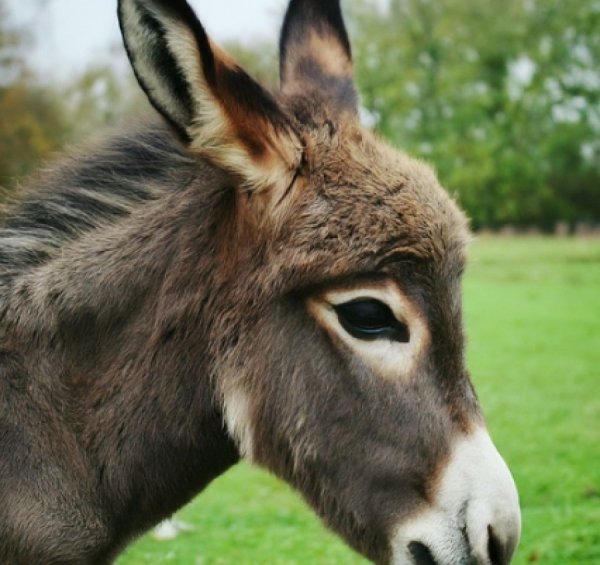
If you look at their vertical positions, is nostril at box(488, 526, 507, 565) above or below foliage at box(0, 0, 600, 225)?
below

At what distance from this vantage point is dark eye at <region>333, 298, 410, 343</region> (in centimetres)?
310

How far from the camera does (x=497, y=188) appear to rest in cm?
6262

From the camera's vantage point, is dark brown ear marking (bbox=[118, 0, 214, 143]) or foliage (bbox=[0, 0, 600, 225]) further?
foliage (bbox=[0, 0, 600, 225])

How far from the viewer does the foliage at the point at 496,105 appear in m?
61.2

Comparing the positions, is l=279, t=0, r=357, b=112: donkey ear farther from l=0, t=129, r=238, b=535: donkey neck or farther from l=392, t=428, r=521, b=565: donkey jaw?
l=392, t=428, r=521, b=565: donkey jaw

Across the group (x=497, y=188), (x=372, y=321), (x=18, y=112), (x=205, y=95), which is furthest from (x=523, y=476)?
(x=497, y=188)

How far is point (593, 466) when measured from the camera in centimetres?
880

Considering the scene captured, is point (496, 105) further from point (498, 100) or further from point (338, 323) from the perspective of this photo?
point (338, 323)

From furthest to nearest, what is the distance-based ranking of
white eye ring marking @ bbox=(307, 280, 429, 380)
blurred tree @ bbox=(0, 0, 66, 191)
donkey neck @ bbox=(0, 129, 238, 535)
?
blurred tree @ bbox=(0, 0, 66, 191)
donkey neck @ bbox=(0, 129, 238, 535)
white eye ring marking @ bbox=(307, 280, 429, 380)

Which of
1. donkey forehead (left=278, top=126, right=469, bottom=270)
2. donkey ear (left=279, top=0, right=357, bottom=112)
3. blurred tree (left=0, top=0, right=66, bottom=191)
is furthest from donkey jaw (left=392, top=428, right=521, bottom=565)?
blurred tree (left=0, top=0, right=66, bottom=191)

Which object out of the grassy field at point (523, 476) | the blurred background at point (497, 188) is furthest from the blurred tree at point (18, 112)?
the grassy field at point (523, 476)

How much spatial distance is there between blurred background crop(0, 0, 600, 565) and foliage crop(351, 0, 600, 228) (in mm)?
149

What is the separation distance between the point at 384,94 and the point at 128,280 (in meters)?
62.6

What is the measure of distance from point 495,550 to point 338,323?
105 centimetres
